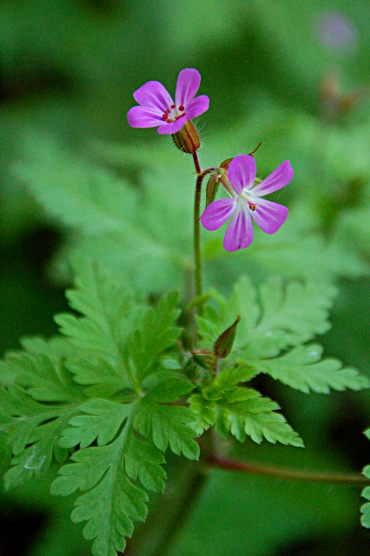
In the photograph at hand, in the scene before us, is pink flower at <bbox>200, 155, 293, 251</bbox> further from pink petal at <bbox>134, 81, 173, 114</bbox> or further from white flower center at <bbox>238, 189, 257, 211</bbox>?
pink petal at <bbox>134, 81, 173, 114</bbox>

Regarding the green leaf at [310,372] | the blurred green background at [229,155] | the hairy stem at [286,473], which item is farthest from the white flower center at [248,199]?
the blurred green background at [229,155]

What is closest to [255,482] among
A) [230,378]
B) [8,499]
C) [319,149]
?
[8,499]

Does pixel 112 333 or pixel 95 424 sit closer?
pixel 95 424

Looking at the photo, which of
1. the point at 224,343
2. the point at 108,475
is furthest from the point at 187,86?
the point at 108,475

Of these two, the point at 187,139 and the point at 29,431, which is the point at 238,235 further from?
the point at 29,431

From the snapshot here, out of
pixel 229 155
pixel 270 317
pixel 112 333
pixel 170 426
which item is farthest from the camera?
pixel 229 155

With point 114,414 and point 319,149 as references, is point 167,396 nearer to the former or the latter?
point 114,414

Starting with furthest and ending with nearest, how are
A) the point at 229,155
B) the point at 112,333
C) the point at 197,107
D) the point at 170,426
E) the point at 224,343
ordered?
the point at 229,155, the point at 112,333, the point at 224,343, the point at 170,426, the point at 197,107
